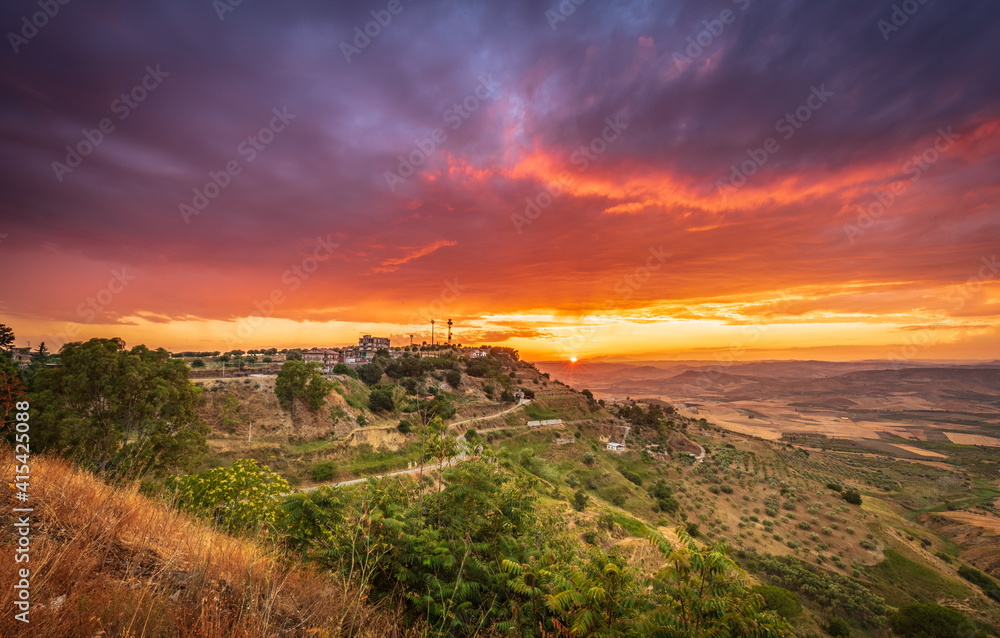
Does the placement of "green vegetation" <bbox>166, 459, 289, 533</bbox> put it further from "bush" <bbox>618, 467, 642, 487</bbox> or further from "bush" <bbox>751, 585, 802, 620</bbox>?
"bush" <bbox>618, 467, 642, 487</bbox>

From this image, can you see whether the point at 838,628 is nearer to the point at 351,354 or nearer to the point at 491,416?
the point at 491,416

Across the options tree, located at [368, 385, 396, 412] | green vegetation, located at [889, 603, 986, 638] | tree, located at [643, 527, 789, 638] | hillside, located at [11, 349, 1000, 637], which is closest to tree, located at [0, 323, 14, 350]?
hillside, located at [11, 349, 1000, 637]

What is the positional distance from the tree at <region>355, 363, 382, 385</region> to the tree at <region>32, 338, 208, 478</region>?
140 ft

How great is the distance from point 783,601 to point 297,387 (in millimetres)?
43276

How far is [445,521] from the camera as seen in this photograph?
650 centimetres

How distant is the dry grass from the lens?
3.39 meters

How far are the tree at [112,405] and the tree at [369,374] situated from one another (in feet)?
140

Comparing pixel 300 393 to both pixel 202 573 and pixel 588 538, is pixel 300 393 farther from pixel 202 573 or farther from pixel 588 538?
pixel 202 573

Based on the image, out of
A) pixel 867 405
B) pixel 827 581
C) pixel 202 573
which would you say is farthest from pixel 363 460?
pixel 867 405

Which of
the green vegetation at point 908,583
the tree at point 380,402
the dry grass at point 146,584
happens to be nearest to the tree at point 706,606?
the dry grass at point 146,584

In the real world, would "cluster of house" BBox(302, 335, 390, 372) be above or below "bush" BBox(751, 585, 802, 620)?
above

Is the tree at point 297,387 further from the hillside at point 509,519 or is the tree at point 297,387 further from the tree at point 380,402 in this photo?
the tree at point 380,402

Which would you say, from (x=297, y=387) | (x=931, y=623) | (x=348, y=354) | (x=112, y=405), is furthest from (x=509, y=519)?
(x=348, y=354)

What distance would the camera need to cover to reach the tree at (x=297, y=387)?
39.7 meters
